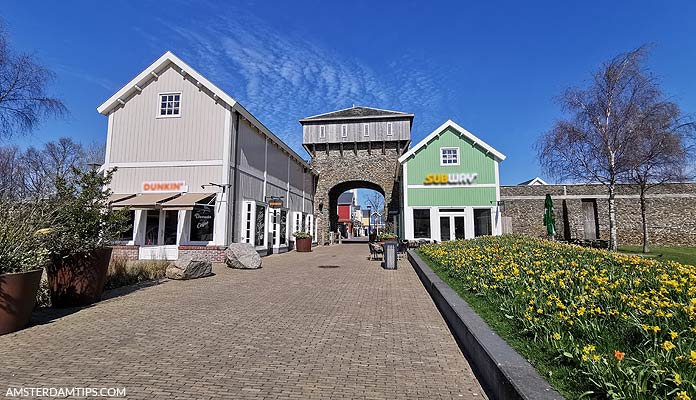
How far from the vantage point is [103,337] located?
4.66m

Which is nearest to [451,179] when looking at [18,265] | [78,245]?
[78,245]

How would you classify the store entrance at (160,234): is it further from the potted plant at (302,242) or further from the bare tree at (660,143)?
the bare tree at (660,143)

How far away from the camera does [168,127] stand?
15648 mm

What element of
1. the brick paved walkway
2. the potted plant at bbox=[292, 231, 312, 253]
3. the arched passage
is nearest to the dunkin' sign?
the potted plant at bbox=[292, 231, 312, 253]

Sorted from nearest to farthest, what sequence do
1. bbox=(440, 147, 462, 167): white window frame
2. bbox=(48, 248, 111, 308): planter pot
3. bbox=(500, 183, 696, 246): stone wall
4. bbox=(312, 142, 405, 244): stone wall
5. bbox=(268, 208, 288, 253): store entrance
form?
bbox=(48, 248, 111, 308): planter pot → bbox=(268, 208, 288, 253): store entrance → bbox=(440, 147, 462, 167): white window frame → bbox=(500, 183, 696, 246): stone wall → bbox=(312, 142, 405, 244): stone wall

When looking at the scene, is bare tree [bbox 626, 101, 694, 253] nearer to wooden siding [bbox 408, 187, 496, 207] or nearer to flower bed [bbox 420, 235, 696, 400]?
wooden siding [bbox 408, 187, 496, 207]

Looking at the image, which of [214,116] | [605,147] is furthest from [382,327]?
[605,147]

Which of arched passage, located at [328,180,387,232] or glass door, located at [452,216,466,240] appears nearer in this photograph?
glass door, located at [452,216,466,240]

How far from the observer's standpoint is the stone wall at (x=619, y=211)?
23.5 meters

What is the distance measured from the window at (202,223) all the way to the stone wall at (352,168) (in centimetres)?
1666

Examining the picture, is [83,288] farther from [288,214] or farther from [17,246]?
[288,214]

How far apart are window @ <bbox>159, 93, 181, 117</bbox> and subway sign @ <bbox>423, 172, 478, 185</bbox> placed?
14.9 m

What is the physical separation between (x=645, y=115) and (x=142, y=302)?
78.0 ft

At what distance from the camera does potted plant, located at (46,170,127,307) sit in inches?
249
